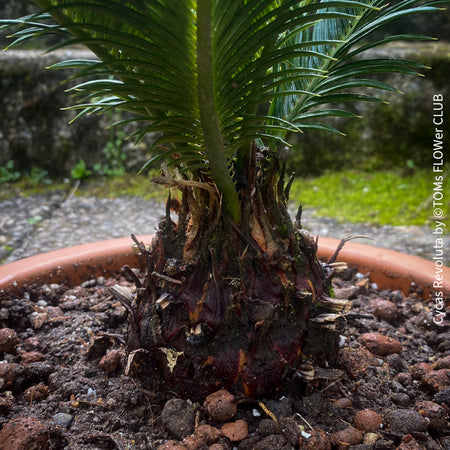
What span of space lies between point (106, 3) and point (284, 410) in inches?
26.4

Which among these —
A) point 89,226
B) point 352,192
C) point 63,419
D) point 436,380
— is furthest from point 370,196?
point 63,419

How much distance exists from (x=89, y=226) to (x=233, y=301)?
6.33 feet

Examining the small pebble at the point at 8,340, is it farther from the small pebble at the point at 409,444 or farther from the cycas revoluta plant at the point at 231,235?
the small pebble at the point at 409,444

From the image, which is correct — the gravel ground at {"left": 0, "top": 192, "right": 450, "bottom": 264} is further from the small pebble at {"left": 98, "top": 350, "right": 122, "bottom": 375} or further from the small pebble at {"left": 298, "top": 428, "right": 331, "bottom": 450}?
the small pebble at {"left": 298, "top": 428, "right": 331, "bottom": 450}

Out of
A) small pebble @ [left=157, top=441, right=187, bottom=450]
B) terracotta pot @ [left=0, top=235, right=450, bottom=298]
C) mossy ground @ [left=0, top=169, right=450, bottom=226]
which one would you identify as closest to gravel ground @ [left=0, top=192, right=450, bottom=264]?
mossy ground @ [left=0, top=169, right=450, bottom=226]

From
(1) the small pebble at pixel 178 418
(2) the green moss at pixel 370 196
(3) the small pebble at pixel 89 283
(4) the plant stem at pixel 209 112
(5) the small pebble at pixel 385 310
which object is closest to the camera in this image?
(4) the plant stem at pixel 209 112

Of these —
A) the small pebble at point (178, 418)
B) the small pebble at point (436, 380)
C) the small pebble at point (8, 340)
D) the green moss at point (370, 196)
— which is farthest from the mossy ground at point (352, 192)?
the small pebble at point (178, 418)

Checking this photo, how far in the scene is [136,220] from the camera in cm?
263

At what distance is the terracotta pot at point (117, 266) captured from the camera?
1263 mm

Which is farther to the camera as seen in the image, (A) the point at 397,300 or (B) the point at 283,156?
(A) the point at 397,300

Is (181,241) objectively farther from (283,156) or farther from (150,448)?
(150,448)

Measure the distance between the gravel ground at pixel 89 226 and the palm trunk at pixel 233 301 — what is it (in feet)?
4.34

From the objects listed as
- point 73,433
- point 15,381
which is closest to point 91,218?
point 15,381

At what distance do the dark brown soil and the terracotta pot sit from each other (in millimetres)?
72
